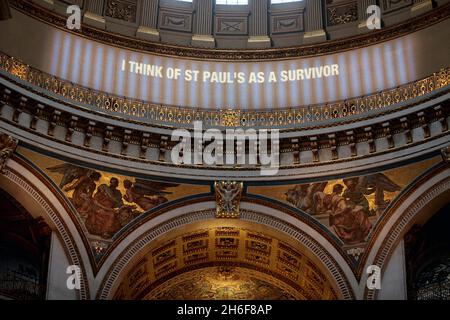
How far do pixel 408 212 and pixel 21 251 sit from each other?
1169 cm

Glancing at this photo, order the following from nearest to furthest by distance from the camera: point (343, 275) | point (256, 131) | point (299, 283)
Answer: point (343, 275)
point (256, 131)
point (299, 283)

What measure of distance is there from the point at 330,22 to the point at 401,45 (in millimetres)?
3112

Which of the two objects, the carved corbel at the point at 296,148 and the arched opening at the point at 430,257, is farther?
the carved corbel at the point at 296,148

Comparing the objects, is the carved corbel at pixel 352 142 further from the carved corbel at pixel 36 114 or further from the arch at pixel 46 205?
the carved corbel at pixel 36 114

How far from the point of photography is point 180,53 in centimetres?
3309

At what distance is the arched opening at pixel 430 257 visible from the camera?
28312 millimetres

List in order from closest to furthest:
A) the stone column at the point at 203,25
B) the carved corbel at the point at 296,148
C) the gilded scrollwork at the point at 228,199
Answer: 1. the gilded scrollwork at the point at 228,199
2. the carved corbel at the point at 296,148
3. the stone column at the point at 203,25

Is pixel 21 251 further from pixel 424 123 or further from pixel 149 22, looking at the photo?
pixel 424 123

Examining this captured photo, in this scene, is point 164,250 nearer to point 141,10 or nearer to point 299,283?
point 299,283

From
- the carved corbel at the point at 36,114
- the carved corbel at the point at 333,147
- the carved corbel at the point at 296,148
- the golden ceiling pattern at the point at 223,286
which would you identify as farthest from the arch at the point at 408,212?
the carved corbel at the point at 36,114

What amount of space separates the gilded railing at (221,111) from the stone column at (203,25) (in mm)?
3183

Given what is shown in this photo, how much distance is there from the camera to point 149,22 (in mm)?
33906
